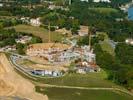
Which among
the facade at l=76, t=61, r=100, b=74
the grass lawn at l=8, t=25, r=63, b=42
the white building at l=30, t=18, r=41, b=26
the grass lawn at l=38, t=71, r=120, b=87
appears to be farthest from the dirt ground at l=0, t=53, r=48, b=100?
the white building at l=30, t=18, r=41, b=26

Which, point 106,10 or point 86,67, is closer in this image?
point 86,67

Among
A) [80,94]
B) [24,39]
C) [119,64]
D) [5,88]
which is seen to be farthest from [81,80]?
[24,39]

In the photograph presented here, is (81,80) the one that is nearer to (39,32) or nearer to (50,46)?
(50,46)

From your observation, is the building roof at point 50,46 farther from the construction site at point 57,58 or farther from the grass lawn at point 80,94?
the grass lawn at point 80,94

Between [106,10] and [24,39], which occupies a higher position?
[106,10]

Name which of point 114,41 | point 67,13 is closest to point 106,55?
point 114,41
